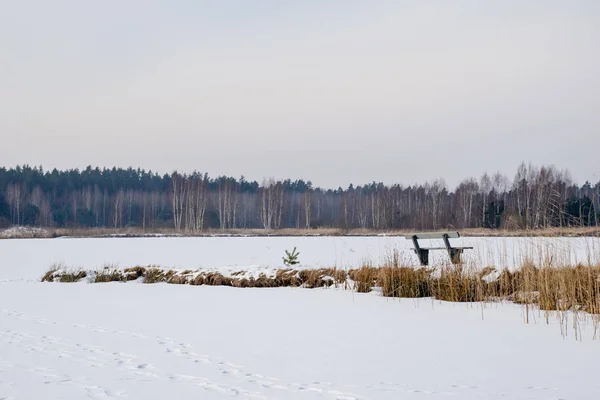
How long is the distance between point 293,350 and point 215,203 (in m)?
61.2

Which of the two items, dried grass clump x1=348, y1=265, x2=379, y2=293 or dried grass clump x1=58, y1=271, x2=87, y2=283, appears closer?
dried grass clump x1=348, y1=265, x2=379, y2=293

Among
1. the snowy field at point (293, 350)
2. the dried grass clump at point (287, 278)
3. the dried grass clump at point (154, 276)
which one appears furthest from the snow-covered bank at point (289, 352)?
the dried grass clump at point (154, 276)

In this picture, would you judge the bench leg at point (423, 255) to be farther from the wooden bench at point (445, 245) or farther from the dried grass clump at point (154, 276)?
the dried grass clump at point (154, 276)

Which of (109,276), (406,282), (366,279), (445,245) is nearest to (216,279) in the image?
(109,276)

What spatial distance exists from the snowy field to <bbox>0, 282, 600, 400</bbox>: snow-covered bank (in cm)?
1

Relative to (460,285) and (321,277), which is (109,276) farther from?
(460,285)

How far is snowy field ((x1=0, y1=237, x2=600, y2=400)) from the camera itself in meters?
2.93

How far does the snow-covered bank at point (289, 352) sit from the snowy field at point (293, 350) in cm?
1

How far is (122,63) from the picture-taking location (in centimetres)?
1478

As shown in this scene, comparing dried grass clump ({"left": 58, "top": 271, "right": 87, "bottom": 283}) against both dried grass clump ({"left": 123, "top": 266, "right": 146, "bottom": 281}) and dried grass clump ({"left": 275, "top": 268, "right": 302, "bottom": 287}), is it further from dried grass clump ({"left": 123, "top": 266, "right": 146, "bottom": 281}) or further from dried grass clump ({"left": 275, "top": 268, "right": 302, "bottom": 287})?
dried grass clump ({"left": 275, "top": 268, "right": 302, "bottom": 287})

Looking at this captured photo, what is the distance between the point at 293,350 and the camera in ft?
13.2

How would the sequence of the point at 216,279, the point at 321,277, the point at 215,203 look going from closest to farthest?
the point at 321,277 < the point at 216,279 < the point at 215,203

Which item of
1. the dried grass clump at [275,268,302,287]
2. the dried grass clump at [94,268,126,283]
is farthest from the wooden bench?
the dried grass clump at [94,268,126,283]

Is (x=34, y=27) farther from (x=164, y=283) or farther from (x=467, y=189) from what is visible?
(x=467, y=189)
